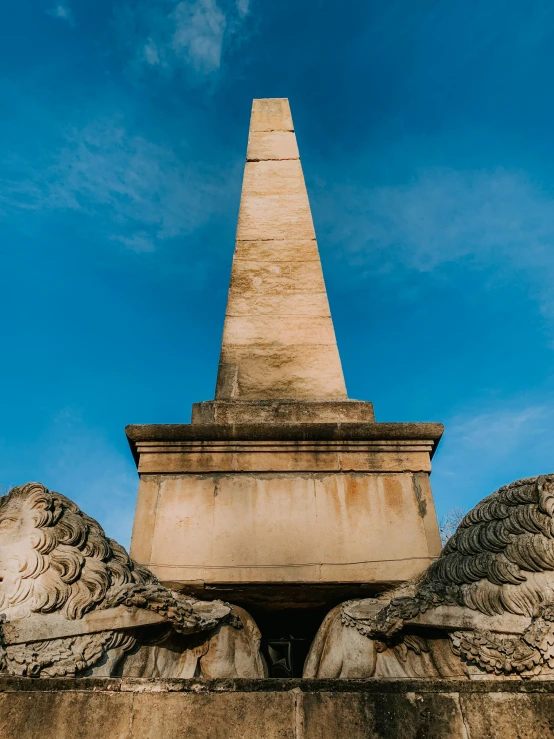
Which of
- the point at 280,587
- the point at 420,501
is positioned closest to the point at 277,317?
the point at 420,501

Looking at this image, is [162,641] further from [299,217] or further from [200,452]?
[299,217]

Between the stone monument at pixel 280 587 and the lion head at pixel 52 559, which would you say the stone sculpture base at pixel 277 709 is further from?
the lion head at pixel 52 559

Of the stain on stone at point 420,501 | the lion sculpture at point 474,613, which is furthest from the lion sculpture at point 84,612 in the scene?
the stain on stone at point 420,501

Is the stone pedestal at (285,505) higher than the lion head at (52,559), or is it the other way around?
the stone pedestal at (285,505)

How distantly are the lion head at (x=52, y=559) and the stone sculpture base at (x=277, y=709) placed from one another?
2.57 ft

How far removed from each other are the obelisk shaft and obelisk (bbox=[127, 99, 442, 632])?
0.08 metres

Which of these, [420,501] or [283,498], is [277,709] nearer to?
[283,498]

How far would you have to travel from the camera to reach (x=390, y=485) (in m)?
4.54

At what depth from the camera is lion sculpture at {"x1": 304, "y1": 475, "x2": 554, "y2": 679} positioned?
10.2 ft

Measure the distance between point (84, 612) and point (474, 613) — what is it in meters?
2.24

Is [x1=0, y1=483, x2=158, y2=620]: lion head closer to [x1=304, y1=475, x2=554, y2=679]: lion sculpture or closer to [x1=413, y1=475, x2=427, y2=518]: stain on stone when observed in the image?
[x1=304, y1=475, x2=554, y2=679]: lion sculpture

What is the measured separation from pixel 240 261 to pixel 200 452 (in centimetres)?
265

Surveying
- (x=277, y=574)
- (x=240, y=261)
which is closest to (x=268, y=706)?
(x=277, y=574)

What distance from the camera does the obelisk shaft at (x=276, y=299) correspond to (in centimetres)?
558
